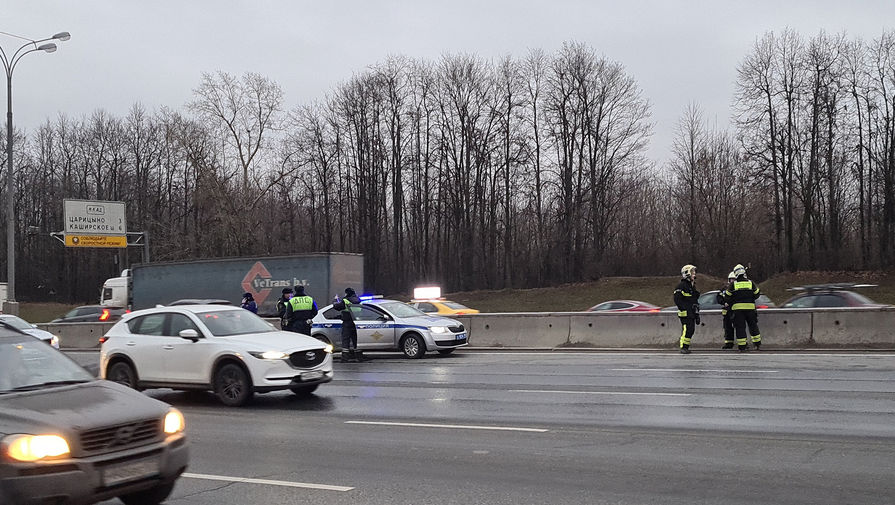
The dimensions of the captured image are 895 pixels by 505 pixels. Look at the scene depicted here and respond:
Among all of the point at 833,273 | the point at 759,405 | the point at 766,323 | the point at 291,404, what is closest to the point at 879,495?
the point at 759,405

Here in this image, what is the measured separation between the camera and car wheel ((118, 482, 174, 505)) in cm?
635

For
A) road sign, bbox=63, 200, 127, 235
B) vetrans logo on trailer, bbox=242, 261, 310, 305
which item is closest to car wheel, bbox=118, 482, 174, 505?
vetrans logo on trailer, bbox=242, 261, 310, 305

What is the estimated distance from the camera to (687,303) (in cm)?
1962

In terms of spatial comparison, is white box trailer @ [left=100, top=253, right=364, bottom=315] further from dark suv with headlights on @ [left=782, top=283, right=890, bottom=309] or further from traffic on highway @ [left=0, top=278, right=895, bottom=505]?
dark suv with headlights on @ [left=782, top=283, right=890, bottom=309]

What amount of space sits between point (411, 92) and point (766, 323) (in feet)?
165

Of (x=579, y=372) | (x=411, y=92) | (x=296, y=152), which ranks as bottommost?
(x=579, y=372)

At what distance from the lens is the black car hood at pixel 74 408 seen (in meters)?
5.64

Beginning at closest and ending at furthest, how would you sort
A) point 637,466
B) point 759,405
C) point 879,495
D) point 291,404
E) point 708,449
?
point 879,495 → point 637,466 → point 708,449 → point 759,405 → point 291,404

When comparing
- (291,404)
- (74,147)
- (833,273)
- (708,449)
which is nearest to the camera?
(708,449)

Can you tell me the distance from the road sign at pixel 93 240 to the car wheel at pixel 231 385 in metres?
39.4

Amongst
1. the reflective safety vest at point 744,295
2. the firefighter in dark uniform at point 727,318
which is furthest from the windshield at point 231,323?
the firefighter in dark uniform at point 727,318

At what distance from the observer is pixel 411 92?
222ft

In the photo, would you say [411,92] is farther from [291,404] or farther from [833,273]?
[291,404]

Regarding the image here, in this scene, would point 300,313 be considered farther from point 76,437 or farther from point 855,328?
point 76,437
